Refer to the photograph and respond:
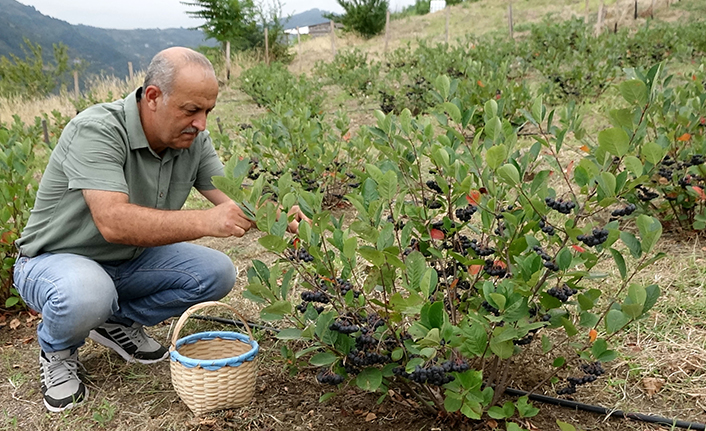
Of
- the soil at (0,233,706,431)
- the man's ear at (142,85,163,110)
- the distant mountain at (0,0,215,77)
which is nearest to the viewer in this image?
the soil at (0,233,706,431)

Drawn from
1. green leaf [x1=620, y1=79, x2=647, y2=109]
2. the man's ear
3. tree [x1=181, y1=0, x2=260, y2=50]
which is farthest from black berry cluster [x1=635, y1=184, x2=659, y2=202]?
tree [x1=181, y1=0, x2=260, y2=50]

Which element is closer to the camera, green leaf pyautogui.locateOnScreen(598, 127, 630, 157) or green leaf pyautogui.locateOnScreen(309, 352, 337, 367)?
green leaf pyautogui.locateOnScreen(598, 127, 630, 157)

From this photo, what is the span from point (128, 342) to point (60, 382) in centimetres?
35

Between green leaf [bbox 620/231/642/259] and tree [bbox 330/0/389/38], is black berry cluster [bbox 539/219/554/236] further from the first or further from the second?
tree [bbox 330/0/389/38]

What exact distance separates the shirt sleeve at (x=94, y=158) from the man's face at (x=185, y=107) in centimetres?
18

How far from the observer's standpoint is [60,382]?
7.63 ft

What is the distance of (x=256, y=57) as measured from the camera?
72.6ft

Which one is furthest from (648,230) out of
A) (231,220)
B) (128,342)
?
(128,342)

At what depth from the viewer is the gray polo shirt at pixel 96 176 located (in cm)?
216

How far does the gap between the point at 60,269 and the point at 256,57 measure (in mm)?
21059

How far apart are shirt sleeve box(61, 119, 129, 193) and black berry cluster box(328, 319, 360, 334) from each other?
1.00 meters

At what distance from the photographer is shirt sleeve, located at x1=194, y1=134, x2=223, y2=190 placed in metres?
2.70

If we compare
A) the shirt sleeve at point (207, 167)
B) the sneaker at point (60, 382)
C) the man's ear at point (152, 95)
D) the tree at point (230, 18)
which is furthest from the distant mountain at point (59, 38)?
the sneaker at point (60, 382)

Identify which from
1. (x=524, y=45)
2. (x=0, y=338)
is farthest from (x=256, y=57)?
(x=0, y=338)
